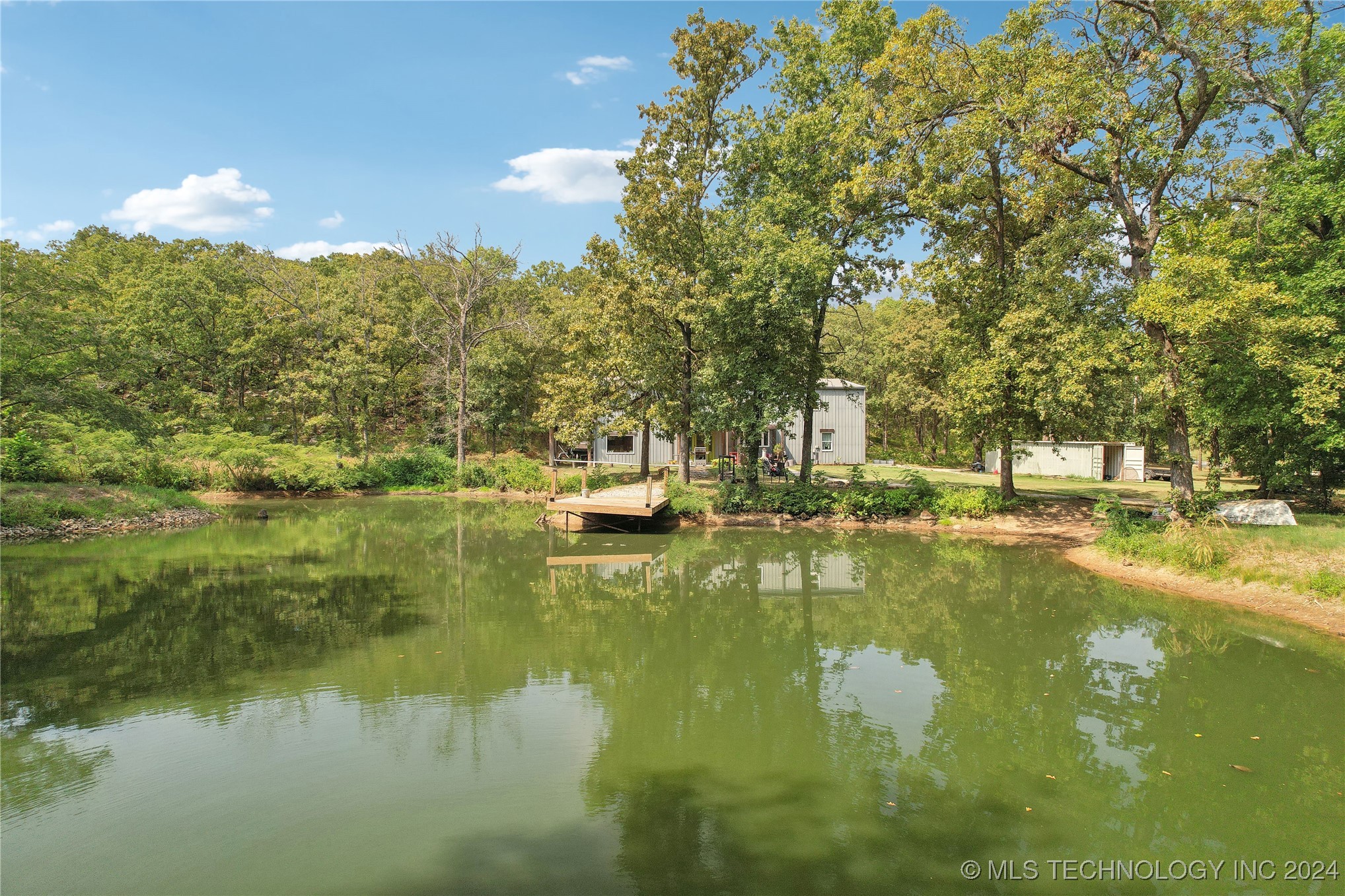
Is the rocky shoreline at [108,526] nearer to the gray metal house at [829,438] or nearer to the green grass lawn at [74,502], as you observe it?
the green grass lawn at [74,502]

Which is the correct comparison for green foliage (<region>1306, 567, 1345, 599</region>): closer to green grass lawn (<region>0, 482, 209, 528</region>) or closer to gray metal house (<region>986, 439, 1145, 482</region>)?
gray metal house (<region>986, 439, 1145, 482</region>)

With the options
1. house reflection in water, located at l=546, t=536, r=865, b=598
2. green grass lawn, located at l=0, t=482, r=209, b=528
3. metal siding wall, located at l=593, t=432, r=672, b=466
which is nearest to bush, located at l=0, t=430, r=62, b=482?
green grass lawn, located at l=0, t=482, r=209, b=528

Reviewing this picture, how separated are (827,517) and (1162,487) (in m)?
12.8

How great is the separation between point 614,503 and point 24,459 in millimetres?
14615

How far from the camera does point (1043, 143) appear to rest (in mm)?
14242

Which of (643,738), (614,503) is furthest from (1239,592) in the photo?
(614,503)

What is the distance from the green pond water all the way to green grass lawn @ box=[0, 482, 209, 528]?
5371mm

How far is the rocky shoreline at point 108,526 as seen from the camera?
1551 cm

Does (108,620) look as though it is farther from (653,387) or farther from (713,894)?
(653,387)

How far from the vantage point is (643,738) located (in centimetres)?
605

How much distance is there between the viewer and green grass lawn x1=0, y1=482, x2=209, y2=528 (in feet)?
52.0

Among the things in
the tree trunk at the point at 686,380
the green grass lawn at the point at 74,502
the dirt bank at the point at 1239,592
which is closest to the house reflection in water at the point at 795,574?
the dirt bank at the point at 1239,592

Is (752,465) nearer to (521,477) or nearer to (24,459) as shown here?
(521,477)

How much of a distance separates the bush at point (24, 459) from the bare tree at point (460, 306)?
12505 mm
